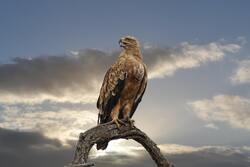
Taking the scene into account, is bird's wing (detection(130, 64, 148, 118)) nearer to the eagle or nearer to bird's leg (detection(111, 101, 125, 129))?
the eagle

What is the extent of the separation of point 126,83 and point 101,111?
2.57ft

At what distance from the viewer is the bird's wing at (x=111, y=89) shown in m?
11.1

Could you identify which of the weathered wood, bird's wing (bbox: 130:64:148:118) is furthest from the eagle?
the weathered wood

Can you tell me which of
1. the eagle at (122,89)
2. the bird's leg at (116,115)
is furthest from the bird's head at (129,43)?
the bird's leg at (116,115)

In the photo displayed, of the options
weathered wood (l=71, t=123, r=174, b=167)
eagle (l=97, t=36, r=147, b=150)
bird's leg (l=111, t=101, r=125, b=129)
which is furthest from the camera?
eagle (l=97, t=36, r=147, b=150)

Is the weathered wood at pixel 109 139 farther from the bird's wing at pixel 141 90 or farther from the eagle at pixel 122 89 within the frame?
the bird's wing at pixel 141 90

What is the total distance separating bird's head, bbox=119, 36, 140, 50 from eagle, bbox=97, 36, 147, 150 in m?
0.19

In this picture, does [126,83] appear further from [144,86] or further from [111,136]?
[111,136]

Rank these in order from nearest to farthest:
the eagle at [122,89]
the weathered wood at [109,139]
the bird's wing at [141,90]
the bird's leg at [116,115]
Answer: the weathered wood at [109,139]
the bird's leg at [116,115]
the eagle at [122,89]
the bird's wing at [141,90]

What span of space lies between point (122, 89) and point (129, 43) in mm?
1121

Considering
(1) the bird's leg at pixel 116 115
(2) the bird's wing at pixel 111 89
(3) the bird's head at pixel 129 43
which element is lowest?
(1) the bird's leg at pixel 116 115

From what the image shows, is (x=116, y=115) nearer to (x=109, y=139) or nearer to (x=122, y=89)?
(x=122, y=89)

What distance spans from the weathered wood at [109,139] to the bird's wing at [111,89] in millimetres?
646

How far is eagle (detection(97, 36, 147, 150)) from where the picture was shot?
36.5 feet
